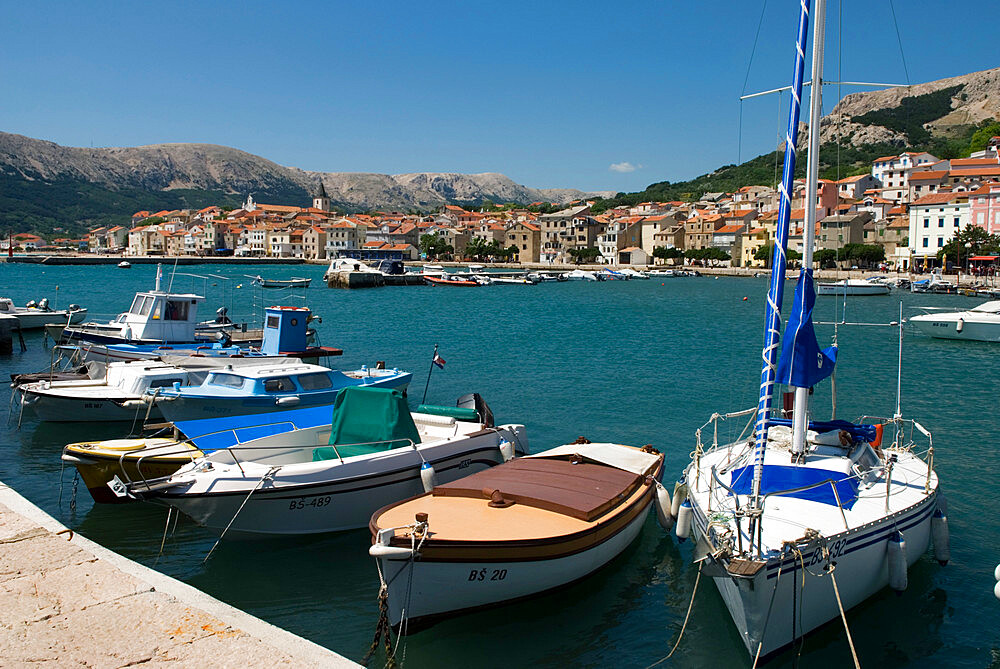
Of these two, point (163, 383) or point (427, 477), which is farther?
point (163, 383)

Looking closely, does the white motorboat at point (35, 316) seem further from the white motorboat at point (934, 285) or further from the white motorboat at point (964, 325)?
the white motorboat at point (934, 285)

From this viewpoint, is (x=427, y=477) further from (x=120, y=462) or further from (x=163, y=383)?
(x=163, y=383)

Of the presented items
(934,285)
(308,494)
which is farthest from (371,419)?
(934,285)

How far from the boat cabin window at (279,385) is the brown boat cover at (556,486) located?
7092 millimetres

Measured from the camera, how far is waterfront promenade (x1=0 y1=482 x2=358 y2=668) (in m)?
5.82

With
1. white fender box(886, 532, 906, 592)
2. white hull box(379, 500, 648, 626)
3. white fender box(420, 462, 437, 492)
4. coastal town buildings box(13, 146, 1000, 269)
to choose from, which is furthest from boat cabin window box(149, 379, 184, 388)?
coastal town buildings box(13, 146, 1000, 269)

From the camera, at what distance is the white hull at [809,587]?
753 centimetres

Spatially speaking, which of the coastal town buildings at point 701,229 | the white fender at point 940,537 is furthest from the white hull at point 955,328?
the coastal town buildings at point 701,229

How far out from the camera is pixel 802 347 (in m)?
9.81

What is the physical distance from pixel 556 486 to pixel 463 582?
2.45 metres

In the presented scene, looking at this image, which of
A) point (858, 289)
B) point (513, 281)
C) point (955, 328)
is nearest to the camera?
point (955, 328)

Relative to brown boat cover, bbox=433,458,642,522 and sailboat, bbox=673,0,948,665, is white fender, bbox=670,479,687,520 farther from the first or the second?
brown boat cover, bbox=433,458,642,522

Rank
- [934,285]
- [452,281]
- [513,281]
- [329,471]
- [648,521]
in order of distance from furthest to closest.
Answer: [513,281] → [452,281] → [934,285] → [648,521] → [329,471]

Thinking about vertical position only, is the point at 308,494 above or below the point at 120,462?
below
